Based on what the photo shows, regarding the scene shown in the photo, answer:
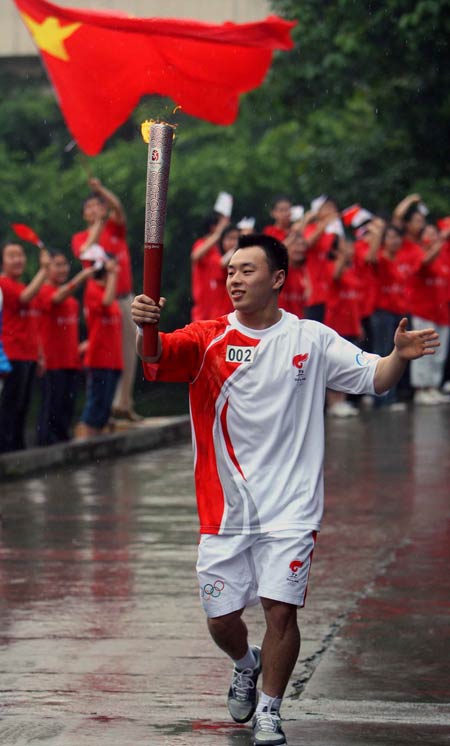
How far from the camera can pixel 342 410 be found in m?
18.3

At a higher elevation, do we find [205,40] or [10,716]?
[205,40]

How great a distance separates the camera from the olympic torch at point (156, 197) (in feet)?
17.9

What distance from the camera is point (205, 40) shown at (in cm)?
1391

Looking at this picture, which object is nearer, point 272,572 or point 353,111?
point 272,572

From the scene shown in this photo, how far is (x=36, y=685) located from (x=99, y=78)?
7.60m

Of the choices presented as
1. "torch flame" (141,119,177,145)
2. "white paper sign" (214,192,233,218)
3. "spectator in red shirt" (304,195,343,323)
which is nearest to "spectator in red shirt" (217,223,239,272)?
"white paper sign" (214,192,233,218)

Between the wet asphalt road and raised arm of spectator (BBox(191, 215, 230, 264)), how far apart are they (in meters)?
4.15

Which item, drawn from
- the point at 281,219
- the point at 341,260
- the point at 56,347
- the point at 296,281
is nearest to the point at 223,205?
the point at 281,219

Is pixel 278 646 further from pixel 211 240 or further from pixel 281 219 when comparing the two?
pixel 281 219

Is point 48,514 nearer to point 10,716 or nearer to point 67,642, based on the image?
point 67,642

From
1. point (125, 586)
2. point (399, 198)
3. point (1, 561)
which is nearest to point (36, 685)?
point (125, 586)

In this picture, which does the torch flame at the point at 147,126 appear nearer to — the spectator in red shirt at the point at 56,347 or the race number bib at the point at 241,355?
the race number bib at the point at 241,355

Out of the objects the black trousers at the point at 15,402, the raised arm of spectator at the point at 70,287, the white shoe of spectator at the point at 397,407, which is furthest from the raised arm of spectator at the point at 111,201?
the white shoe of spectator at the point at 397,407

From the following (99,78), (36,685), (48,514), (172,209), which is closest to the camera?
(36,685)
